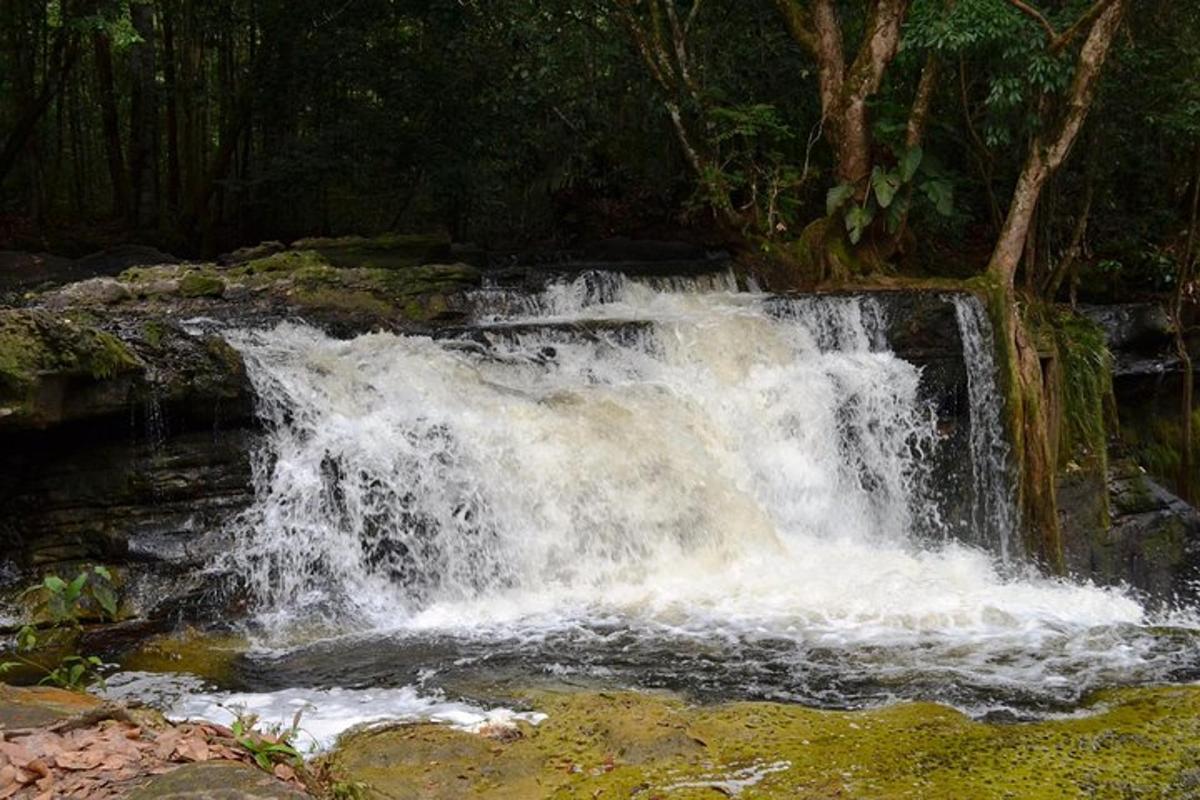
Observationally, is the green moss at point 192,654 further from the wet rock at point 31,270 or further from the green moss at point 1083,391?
the green moss at point 1083,391

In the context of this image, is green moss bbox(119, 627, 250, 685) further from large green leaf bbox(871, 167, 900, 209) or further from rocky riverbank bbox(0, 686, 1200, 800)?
large green leaf bbox(871, 167, 900, 209)

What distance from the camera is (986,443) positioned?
10023 millimetres

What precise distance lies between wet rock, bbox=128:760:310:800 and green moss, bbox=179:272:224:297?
347 inches

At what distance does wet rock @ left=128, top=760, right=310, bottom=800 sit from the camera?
2918 mm

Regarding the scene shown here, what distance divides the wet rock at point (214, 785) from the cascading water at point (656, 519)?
101 inches

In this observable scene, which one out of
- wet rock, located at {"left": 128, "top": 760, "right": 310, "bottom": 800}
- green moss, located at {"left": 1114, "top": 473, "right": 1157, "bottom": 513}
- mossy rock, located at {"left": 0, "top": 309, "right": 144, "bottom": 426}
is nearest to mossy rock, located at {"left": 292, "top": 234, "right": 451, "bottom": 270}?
mossy rock, located at {"left": 0, "top": 309, "right": 144, "bottom": 426}

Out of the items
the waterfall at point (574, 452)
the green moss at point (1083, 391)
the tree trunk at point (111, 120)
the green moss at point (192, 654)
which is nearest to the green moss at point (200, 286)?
the waterfall at point (574, 452)

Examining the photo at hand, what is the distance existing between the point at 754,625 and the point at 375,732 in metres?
2.76

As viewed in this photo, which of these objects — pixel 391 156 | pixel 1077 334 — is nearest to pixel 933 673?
pixel 1077 334

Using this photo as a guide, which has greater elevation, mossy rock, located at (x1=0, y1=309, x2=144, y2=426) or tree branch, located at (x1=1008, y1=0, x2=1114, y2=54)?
tree branch, located at (x1=1008, y1=0, x2=1114, y2=54)

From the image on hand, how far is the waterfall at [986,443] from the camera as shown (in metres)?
9.91

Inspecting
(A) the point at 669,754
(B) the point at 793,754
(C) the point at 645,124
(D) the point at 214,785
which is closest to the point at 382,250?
(C) the point at 645,124

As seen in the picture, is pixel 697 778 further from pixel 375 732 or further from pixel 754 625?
pixel 754 625

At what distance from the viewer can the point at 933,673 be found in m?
5.66
